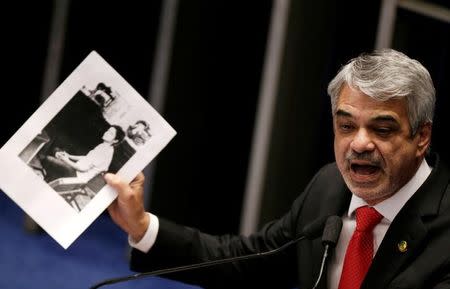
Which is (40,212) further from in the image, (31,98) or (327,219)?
(31,98)

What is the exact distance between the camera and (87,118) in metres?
1.66

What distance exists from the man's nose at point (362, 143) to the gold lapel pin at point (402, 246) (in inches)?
7.8

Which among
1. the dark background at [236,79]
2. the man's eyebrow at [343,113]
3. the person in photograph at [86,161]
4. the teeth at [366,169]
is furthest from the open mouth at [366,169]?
the dark background at [236,79]

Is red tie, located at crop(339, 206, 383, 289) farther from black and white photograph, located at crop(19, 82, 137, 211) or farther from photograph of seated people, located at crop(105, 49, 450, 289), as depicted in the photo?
black and white photograph, located at crop(19, 82, 137, 211)

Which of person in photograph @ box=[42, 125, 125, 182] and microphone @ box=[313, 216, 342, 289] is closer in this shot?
microphone @ box=[313, 216, 342, 289]

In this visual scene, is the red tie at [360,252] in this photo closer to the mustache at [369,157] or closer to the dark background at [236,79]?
the mustache at [369,157]

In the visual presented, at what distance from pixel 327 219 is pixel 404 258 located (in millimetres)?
169

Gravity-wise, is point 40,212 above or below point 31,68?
below

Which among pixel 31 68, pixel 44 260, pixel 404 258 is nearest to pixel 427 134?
pixel 404 258

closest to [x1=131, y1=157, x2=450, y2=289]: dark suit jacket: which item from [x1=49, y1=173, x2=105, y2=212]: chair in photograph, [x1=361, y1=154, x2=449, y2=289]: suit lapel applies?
[x1=361, y1=154, x2=449, y2=289]: suit lapel

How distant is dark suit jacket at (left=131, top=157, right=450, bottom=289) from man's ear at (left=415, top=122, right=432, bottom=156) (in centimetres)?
6

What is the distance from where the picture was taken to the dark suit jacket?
5.15 feet

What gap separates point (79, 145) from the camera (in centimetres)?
167

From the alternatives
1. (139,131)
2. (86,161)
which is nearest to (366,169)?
(139,131)
